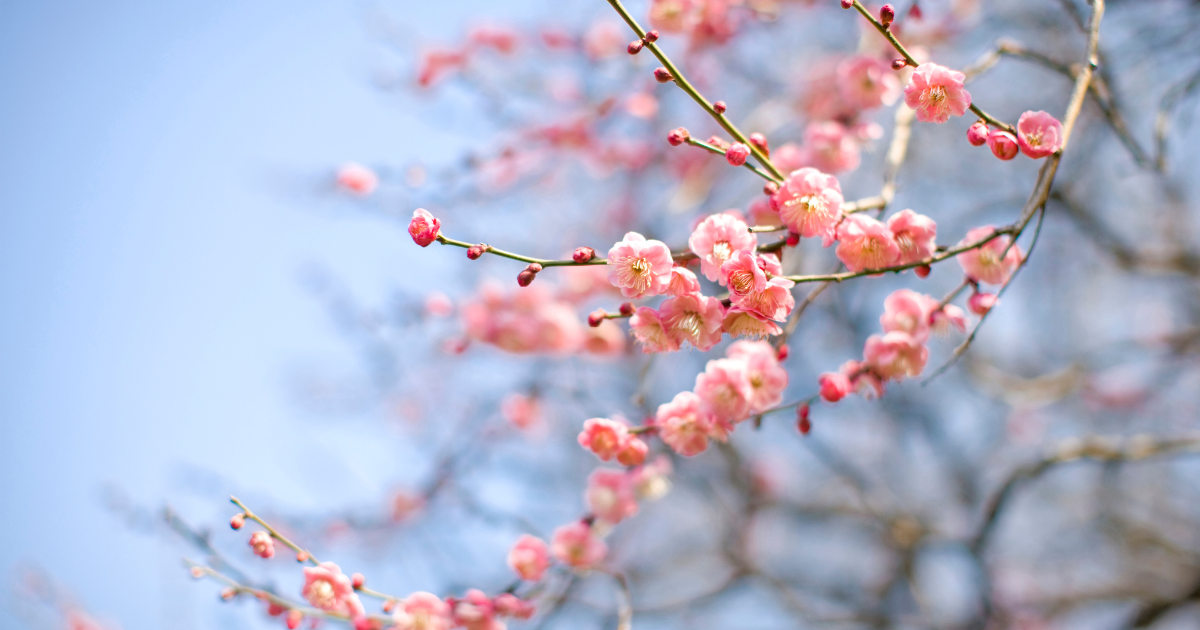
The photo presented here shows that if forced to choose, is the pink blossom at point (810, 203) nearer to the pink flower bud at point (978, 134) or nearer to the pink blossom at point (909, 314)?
the pink flower bud at point (978, 134)

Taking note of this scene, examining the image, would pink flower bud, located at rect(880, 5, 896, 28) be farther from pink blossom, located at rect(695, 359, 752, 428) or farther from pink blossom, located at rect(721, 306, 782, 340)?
pink blossom, located at rect(695, 359, 752, 428)

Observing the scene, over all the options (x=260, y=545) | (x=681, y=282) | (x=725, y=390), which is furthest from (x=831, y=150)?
(x=260, y=545)

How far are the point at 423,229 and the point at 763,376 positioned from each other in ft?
2.49

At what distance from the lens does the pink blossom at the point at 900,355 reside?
1.41 meters

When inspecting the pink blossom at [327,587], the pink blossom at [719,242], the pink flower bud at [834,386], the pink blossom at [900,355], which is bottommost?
the pink blossom at [327,587]

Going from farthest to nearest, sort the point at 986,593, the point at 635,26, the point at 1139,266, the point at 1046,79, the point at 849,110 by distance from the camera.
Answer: the point at 1046,79, the point at 1139,266, the point at 986,593, the point at 849,110, the point at 635,26

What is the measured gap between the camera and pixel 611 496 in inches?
77.1

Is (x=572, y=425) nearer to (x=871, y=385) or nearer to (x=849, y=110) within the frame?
(x=849, y=110)

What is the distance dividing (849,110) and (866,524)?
91.5 inches

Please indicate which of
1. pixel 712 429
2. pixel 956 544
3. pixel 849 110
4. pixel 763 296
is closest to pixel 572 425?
pixel 956 544

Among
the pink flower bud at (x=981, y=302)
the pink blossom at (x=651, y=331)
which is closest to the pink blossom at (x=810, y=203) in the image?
the pink blossom at (x=651, y=331)

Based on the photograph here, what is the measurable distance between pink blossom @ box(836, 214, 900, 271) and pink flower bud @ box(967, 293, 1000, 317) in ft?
0.76

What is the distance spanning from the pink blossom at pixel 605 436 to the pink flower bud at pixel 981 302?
746 mm

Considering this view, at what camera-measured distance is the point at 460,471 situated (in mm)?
2889
